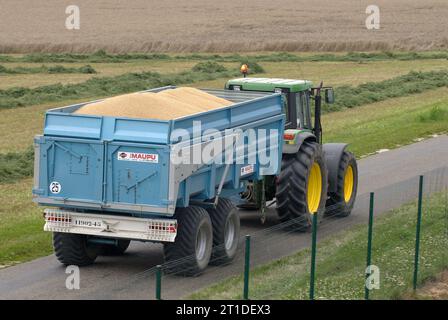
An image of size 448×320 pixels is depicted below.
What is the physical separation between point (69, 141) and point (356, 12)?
210 feet

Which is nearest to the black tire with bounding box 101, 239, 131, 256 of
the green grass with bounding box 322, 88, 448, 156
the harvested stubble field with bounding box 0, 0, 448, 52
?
the green grass with bounding box 322, 88, 448, 156

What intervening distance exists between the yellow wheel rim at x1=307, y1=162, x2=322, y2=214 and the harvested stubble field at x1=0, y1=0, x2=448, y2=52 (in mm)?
43271

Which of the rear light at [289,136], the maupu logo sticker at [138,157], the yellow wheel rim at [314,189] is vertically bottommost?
the yellow wheel rim at [314,189]

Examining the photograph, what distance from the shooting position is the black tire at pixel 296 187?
754 inches

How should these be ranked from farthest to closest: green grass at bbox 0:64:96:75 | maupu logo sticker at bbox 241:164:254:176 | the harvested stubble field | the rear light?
1. the harvested stubble field
2. green grass at bbox 0:64:96:75
3. the rear light
4. maupu logo sticker at bbox 241:164:254:176

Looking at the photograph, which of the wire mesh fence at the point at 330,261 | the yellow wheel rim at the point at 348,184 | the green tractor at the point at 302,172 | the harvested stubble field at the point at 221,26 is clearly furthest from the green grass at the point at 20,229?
the harvested stubble field at the point at 221,26

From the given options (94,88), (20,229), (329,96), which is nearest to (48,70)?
(94,88)

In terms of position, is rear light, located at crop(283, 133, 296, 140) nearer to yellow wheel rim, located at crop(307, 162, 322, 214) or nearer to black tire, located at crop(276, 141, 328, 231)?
black tire, located at crop(276, 141, 328, 231)

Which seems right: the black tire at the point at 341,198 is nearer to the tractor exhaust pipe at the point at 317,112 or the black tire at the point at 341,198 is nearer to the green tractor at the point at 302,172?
the green tractor at the point at 302,172

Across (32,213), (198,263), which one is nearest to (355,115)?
(32,213)

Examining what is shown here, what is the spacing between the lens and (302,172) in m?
19.2

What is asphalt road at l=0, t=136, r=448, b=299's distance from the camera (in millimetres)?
15203

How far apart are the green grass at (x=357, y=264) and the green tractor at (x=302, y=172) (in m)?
1.02
